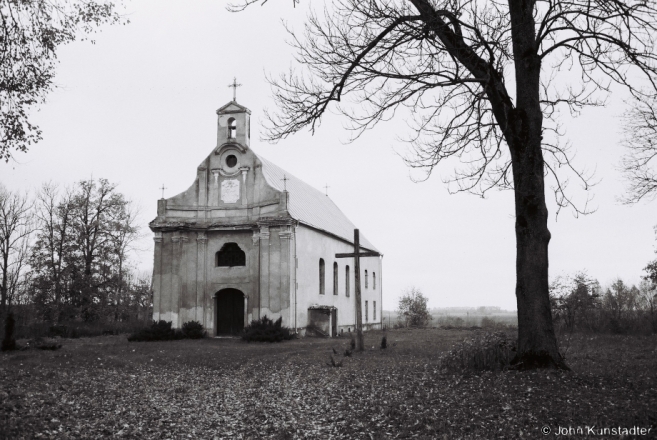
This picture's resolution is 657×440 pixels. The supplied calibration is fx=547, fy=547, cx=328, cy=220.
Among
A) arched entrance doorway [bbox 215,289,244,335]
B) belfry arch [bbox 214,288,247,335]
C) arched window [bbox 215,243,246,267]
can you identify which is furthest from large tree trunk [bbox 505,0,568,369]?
arched window [bbox 215,243,246,267]

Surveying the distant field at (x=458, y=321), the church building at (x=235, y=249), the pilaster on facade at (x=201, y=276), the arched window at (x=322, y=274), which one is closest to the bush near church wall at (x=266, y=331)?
the church building at (x=235, y=249)

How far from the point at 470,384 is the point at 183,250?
24185 mm

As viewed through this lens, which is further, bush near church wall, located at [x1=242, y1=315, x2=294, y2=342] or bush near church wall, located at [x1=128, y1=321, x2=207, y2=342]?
bush near church wall, located at [x1=128, y1=321, x2=207, y2=342]

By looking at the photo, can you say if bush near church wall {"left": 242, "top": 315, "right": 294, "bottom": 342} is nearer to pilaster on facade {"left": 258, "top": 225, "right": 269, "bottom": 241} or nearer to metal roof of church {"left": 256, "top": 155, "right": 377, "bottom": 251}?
pilaster on facade {"left": 258, "top": 225, "right": 269, "bottom": 241}

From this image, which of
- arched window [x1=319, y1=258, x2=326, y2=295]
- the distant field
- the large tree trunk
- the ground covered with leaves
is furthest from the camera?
the distant field

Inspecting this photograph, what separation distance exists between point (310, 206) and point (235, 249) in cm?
726

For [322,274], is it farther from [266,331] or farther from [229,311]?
[266,331]

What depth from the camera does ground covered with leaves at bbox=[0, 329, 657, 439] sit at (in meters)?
7.63

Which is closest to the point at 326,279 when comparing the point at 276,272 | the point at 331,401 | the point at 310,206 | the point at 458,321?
the point at 310,206

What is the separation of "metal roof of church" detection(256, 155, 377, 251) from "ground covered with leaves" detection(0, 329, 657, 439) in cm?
1809

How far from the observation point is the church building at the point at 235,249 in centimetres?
3002

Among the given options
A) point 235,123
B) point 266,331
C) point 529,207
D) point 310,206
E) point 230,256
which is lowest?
point 266,331

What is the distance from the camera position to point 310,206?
37.1 metres

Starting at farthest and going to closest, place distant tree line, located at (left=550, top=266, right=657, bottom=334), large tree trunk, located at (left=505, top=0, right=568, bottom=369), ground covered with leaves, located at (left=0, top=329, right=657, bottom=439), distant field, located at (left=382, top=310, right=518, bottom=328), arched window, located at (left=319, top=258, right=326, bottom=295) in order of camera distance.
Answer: distant field, located at (left=382, top=310, right=518, bottom=328) < arched window, located at (left=319, top=258, right=326, bottom=295) < distant tree line, located at (left=550, top=266, right=657, bottom=334) < large tree trunk, located at (left=505, top=0, right=568, bottom=369) < ground covered with leaves, located at (left=0, top=329, right=657, bottom=439)
